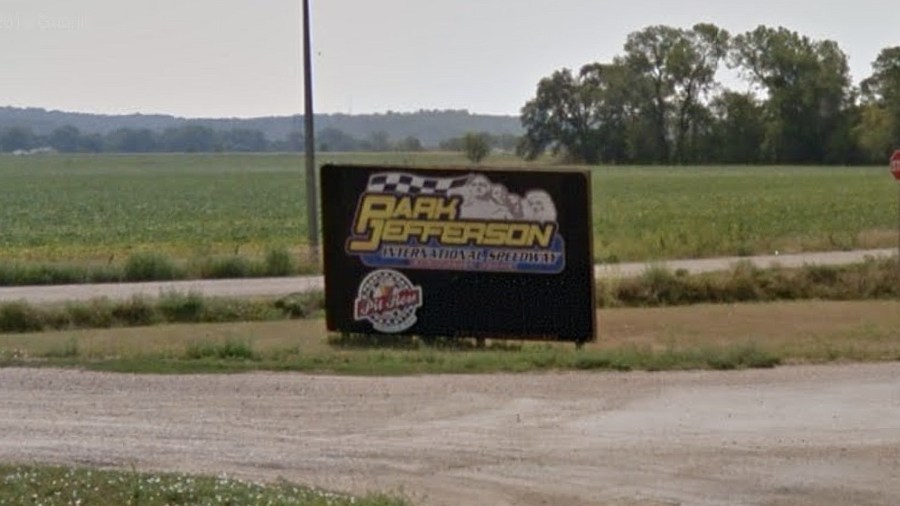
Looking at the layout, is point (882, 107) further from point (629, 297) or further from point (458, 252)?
point (458, 252)

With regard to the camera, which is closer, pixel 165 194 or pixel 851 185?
pixel 851 185

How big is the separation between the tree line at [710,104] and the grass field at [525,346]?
8181cm

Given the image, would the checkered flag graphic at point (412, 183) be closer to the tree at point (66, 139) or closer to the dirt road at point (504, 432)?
the dirt road at point (504, 432)

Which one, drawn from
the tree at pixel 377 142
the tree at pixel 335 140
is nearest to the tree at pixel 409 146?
the tree at pixel 377 142

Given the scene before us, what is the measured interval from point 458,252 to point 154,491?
963 centimetres

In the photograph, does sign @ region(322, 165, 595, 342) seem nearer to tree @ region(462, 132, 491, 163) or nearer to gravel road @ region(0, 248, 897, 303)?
gravel road @ region(0, 248, 897, 303)

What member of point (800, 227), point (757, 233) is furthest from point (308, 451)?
point (800, 227)

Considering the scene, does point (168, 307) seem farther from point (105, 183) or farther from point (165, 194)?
point (105, 183)

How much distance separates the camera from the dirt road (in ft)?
26.8

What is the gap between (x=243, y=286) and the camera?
81.0ft

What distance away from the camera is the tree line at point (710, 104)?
10369 centimetres

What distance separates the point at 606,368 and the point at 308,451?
16.1ft

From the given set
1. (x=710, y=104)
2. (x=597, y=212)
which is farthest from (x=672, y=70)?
(x=597, y=212)

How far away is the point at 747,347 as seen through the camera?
1379 cm
